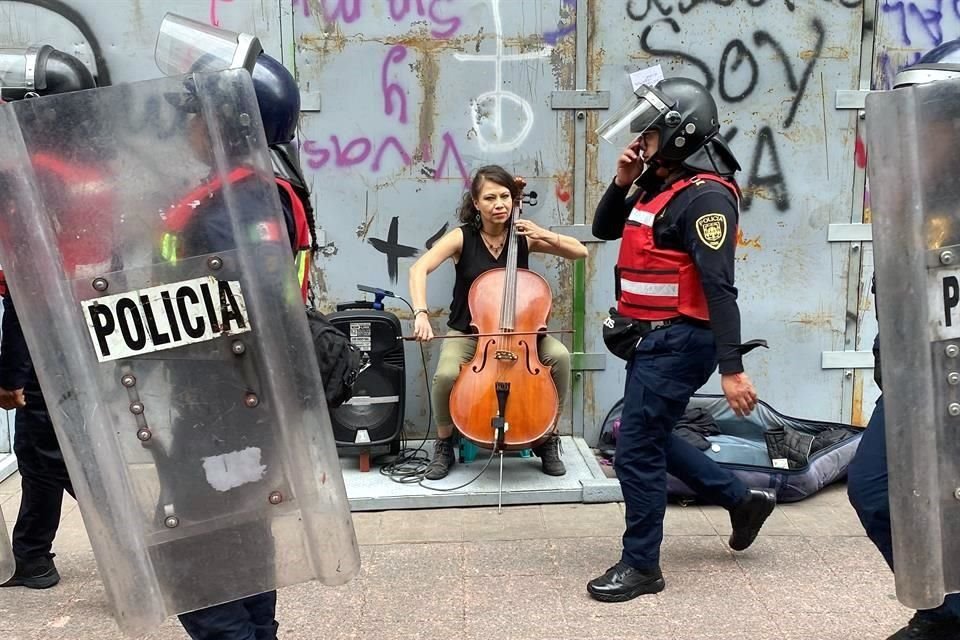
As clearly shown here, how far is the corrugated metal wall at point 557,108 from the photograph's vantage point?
13.5 feet

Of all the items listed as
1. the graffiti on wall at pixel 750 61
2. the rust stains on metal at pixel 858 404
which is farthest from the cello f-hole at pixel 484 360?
the rust stains on metal at pixel 858 404

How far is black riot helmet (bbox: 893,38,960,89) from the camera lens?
1969 mm

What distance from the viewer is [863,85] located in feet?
14.0

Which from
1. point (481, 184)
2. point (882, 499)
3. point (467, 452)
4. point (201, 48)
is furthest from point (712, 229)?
point (467, 452)

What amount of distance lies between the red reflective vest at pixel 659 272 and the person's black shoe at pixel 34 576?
2.28 meters

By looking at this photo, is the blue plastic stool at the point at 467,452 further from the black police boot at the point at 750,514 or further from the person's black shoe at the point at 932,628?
the person's black shoe at the point at 932,628

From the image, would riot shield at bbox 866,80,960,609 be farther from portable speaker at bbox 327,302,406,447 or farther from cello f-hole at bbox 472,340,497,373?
portable speaker at bbox 327,302,406,447

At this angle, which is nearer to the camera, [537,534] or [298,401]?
[298,401]

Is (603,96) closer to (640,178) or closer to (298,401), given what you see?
(640,178)

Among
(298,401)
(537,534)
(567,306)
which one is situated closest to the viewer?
(298,401)

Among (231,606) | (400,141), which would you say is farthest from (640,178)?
(231,606)

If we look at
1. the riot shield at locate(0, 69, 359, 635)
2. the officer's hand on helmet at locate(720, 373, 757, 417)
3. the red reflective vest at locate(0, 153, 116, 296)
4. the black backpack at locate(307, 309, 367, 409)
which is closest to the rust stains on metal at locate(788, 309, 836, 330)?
the officer's hand on helmet at locate(720, 373, 757, 417)

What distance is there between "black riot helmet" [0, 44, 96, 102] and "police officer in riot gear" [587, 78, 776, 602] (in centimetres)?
170

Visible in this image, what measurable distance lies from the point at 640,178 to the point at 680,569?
1.44 metres
